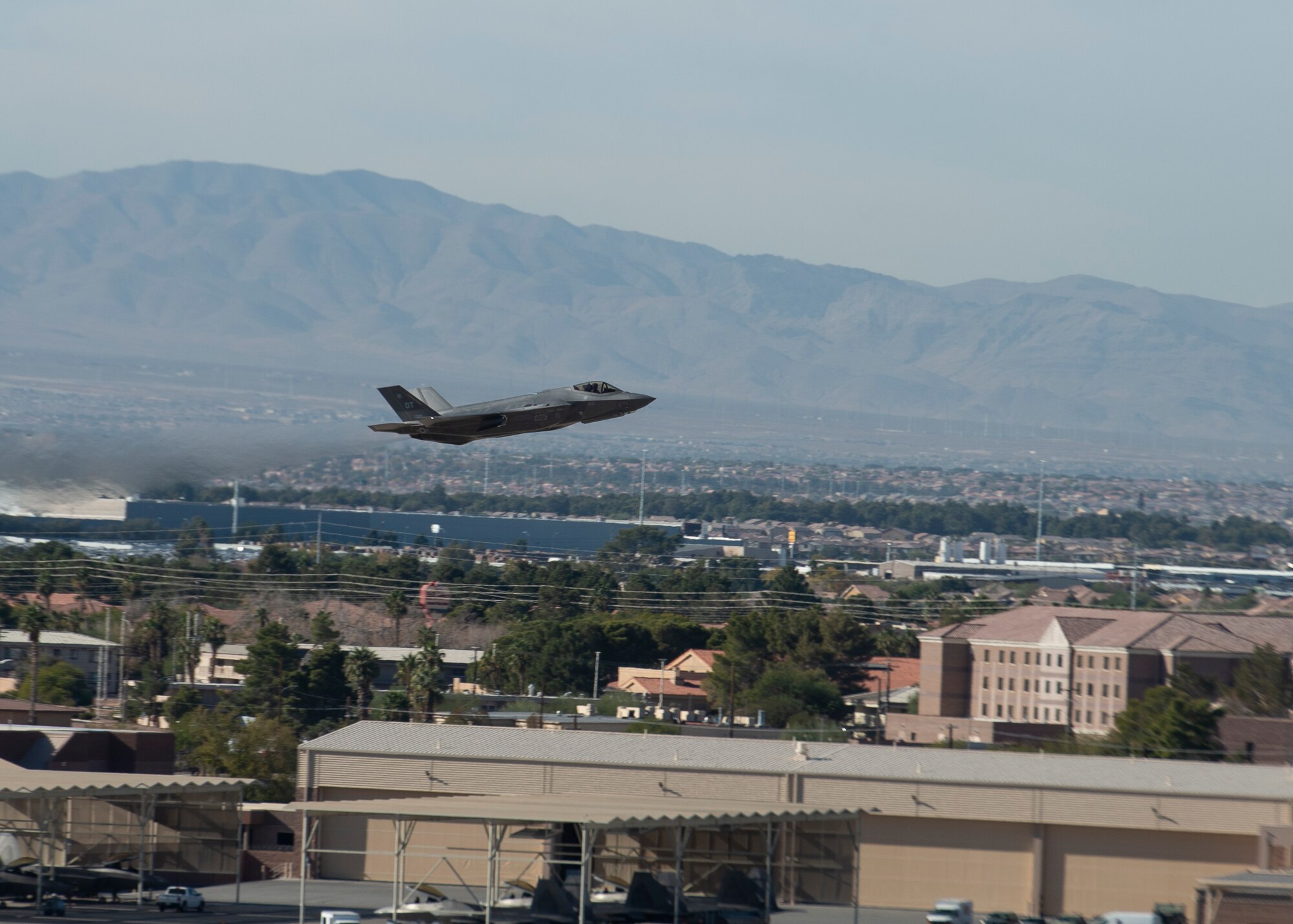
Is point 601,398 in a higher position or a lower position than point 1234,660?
higher

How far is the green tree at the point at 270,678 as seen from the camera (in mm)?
105250

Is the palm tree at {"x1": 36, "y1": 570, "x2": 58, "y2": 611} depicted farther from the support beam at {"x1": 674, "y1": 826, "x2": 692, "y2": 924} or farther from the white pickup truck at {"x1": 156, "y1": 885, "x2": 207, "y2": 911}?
→ the support beam at {"x1": 674, "y1": 826, "x2": 692, "y2": 924}

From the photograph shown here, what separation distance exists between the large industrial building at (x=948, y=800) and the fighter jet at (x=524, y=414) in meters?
12.1

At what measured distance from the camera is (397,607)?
14912cm

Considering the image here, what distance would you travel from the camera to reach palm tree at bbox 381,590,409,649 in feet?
488

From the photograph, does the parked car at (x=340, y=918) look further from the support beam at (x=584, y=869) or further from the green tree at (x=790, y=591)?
the green tree at (x=790, y=591)

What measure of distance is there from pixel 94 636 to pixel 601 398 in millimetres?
98084

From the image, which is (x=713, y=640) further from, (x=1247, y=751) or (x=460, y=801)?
(x=460, y=801)

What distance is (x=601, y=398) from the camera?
50.2m

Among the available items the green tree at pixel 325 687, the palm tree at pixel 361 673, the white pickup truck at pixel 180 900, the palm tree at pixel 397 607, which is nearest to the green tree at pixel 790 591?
the palm tree at pixel 397 607

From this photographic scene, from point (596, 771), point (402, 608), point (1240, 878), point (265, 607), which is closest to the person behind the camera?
point (1240, 878)

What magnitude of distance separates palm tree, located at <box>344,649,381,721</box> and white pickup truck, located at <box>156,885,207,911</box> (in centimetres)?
5866

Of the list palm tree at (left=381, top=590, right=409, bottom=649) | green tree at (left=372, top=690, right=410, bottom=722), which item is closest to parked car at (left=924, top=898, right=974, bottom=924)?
green tree at (left=372, top=690, right=410, bottom=722)

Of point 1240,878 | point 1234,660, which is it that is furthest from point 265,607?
point 1240,878
